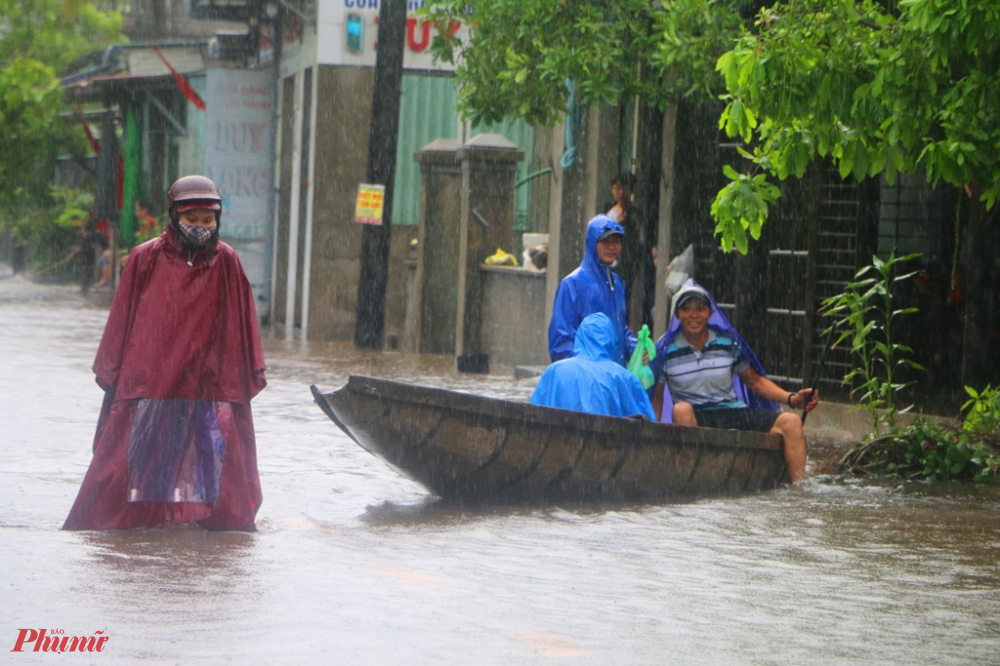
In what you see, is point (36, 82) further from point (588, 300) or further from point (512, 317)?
point (588, 300)

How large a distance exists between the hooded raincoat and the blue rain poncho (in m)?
0.25

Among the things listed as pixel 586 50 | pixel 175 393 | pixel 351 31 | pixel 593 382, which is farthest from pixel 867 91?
pixel 351 31

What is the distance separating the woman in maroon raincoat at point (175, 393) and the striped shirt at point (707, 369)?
3231 millimetres

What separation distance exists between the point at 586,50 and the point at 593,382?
531 centimetres

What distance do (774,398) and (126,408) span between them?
4155mm

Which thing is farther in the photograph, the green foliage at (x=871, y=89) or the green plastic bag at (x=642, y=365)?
the green plastic bag at (x=642, y=365)

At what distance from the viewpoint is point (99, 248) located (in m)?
36.9

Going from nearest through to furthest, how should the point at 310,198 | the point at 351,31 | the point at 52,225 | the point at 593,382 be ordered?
the point at 593,382, the point at 351,31, the point at 310,198, the point at 52,225

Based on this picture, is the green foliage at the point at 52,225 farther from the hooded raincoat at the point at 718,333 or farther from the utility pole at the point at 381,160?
the hooded raincoat at the point at 718,333

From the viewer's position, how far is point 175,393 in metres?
7.62

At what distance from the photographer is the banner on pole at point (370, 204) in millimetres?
20281

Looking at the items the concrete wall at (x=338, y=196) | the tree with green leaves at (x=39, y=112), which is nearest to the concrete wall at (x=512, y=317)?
the concrete wall at (x=338, y=196)

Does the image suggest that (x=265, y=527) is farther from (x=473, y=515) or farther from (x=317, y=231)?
(x=317, y=231)

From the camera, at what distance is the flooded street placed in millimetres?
5445
